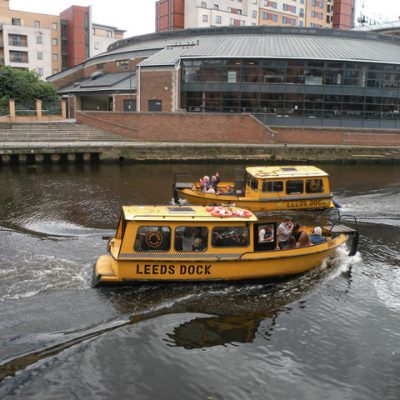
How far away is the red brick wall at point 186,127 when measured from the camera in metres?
43.0

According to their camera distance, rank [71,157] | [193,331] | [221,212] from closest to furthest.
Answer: [193,331] → [221,212] → [71,157]

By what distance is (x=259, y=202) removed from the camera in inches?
867

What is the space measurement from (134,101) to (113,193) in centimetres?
3060

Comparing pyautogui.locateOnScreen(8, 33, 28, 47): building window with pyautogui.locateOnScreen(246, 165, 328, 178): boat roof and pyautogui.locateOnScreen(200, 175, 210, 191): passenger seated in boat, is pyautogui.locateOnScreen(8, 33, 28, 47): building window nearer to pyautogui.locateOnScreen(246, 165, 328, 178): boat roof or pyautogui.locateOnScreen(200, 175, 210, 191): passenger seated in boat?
pyautogui.locateOnScreen(200, 175, 210, 191): passenger seated in boat

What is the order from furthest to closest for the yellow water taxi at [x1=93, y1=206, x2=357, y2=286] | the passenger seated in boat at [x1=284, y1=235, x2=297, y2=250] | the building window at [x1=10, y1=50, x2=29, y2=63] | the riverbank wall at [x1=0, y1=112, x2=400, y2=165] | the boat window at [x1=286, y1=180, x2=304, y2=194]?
the building window at [x1=10, y1=50, x2=29, y2=63], the riverbank wall at [x1=0, y1=112, x2=400, y2=165], the boat window at [x1=286, y1=180, x2=304, y2=194], the passenger seated in boat at [x1=284, y1=235, x2=297, y2=250], the yellow water taxi at [x1=93, y1=206, x2=357, y2=286]

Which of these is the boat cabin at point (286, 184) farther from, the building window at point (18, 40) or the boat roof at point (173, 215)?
the building window at point (18, 40)

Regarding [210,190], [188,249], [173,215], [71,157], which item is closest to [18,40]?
Result: [71,157]

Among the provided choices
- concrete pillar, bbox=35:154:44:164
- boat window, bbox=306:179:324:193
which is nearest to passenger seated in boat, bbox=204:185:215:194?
boat window, bbox=306:179:324:193

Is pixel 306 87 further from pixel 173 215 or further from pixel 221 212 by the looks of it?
pixel 173 215

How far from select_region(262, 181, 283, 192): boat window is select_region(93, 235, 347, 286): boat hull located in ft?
26.4

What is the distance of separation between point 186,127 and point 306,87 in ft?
41.3

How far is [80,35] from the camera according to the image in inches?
3514

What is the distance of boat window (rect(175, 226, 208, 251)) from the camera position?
13359 millimetres

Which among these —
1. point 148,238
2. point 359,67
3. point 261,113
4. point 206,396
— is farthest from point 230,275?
point 359,67
